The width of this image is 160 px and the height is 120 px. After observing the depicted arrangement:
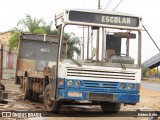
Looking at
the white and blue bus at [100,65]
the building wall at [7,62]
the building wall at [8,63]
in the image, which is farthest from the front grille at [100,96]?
the building wall at [8,63]

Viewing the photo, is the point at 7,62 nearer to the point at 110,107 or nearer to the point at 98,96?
the point at 110,107

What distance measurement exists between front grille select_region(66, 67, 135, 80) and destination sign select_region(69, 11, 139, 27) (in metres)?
1.50

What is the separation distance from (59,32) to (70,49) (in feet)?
3.44

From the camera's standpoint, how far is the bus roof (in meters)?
12.6

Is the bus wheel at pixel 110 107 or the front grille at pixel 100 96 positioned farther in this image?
the bus wheel at pixel 110 107

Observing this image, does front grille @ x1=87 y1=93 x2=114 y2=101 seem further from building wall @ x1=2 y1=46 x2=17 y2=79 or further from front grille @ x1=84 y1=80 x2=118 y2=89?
building wall @ x1=2 y1=46 x2=17 y2=79

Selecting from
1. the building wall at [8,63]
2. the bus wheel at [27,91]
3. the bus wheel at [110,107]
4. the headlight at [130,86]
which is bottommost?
the bus wheel at [110,107]

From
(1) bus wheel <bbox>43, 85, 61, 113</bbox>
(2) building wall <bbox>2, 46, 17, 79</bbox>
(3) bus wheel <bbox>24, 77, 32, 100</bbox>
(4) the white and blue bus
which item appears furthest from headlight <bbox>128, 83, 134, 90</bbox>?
(2) building wall <bbox>2, 46, 17, 79</bbox>

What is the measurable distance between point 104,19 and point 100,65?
1.44m

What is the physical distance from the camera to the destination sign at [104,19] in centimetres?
1271

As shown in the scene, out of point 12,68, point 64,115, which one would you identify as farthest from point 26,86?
point 12,68

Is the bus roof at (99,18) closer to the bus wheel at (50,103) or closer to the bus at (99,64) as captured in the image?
the bus at (99,64)

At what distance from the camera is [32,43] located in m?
20.3

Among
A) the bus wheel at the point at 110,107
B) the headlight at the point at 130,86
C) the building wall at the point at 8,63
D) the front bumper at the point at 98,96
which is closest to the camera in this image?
the front bumper at the point at 98,96
